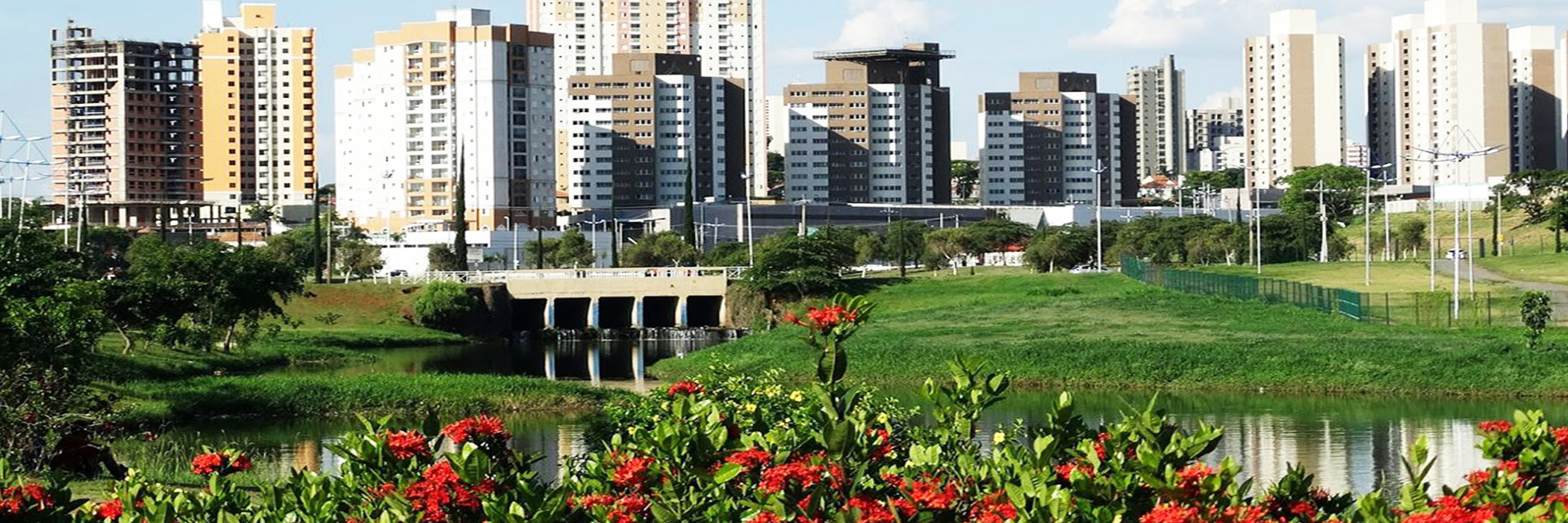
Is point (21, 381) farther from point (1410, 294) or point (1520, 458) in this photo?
point (1410, 294)

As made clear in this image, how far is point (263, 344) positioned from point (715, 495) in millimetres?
57674

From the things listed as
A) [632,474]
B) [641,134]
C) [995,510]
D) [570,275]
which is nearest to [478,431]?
[632,474]

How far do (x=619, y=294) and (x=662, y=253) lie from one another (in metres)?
25.2

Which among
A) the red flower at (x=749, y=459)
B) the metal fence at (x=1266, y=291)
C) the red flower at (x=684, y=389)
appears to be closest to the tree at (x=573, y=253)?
the metal fence at (x=1266, y=291)

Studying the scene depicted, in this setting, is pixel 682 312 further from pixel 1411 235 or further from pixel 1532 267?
pixel 1411 235

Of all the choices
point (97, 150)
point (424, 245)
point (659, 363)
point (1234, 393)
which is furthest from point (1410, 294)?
point (97, 150)

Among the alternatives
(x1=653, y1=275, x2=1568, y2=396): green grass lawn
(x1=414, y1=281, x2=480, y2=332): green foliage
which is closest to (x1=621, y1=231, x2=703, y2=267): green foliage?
(x1=414, y1=281, x2=480, y2=332): green foliage

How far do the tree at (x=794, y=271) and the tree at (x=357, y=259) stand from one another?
29.9m

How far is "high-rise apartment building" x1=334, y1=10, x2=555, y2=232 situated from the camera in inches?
6171

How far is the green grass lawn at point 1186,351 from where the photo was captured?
Answer: 5003 cm

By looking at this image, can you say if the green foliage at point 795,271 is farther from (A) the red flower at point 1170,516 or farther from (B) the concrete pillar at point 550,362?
(A) the red flower at point 1170,516

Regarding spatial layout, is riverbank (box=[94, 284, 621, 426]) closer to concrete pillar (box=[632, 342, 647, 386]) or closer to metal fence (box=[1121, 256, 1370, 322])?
concrete pillar (box=[632, 342, 647, 386])

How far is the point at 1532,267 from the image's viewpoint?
3676 inches

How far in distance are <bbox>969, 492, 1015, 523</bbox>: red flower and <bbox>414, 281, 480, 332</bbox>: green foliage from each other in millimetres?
77795
